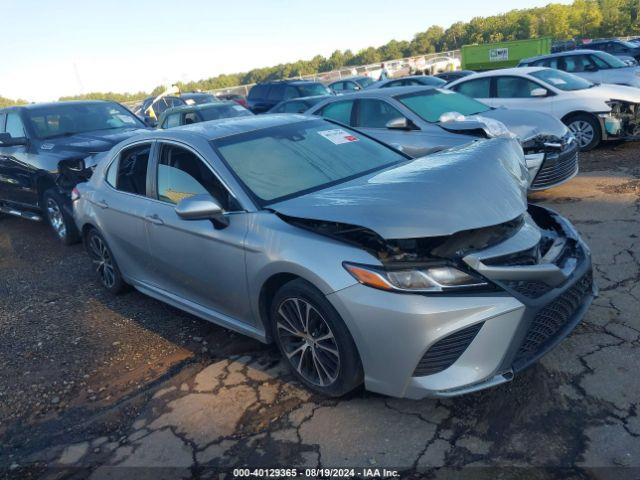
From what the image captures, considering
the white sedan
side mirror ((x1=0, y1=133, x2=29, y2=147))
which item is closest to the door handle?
side mirror ((x1=0, y1=133, x2=29, y2=147))

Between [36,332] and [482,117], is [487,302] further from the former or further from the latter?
[482,117]

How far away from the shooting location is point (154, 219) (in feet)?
12.8

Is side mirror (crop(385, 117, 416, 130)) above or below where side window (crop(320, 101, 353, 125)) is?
below

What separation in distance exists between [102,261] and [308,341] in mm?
2967

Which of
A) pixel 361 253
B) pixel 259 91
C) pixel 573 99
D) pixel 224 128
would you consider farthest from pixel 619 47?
pixel 361 253

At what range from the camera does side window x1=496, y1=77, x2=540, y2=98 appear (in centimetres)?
861

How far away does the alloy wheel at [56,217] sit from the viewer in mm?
6805

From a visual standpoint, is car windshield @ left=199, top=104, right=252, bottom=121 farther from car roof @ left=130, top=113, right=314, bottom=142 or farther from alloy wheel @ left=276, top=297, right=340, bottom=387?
alloy wheel @ left=276, top=297, right=340, bottom=387

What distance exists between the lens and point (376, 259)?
260cm

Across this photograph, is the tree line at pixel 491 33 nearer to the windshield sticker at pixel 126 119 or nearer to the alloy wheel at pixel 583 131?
the windshield sticker at pixel 126 119

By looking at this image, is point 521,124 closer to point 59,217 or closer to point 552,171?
point 552,171

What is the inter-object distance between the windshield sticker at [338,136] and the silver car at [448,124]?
151cm

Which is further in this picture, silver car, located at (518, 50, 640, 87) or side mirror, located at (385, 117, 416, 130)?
silver car, located at (518, 50, 640, 87)

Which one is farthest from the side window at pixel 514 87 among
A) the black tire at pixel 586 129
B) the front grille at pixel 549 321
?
the front grille at pixel 549 321
